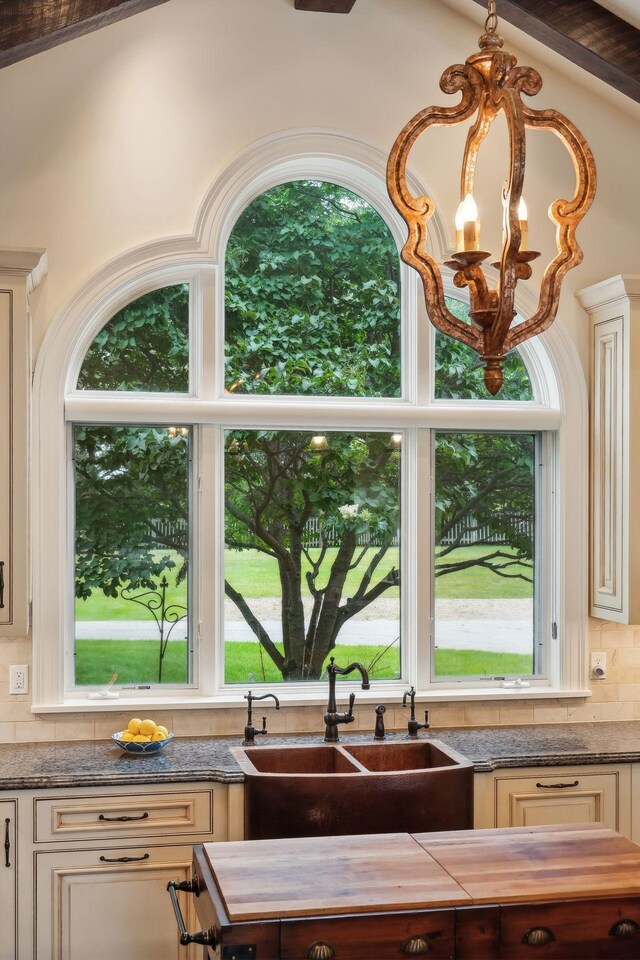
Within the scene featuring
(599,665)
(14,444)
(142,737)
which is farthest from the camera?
(599,665)

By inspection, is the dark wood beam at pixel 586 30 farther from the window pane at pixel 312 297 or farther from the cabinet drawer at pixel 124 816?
the cabinet drawer at pixel 124 816

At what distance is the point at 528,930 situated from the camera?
227 cm

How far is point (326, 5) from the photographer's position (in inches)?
162

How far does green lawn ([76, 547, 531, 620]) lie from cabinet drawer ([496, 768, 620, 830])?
2.94ft

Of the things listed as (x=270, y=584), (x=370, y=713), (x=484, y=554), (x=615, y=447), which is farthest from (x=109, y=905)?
(x=615, y=447)

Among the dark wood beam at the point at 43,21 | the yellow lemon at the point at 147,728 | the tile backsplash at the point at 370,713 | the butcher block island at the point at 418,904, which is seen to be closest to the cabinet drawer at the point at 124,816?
the yellow lemon at the point at 147,728

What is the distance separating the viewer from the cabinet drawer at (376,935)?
2170 millimetres

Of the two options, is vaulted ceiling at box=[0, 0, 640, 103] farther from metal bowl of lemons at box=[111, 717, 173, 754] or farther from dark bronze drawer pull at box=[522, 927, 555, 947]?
dark bronze drawer pull at box=[522, 927, 555, 947]

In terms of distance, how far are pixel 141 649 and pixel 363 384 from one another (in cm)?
145

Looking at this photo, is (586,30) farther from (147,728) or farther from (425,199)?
(147,728)

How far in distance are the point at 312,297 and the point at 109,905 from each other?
248cm

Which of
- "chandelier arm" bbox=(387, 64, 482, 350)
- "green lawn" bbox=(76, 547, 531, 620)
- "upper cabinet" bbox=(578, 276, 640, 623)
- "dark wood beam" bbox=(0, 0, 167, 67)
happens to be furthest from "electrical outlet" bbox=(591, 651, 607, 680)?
"dark wood beam" bbox=(0, 0, 167, 67)

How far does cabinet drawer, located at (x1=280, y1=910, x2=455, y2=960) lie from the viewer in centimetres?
217

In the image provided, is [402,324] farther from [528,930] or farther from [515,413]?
[528,930]
